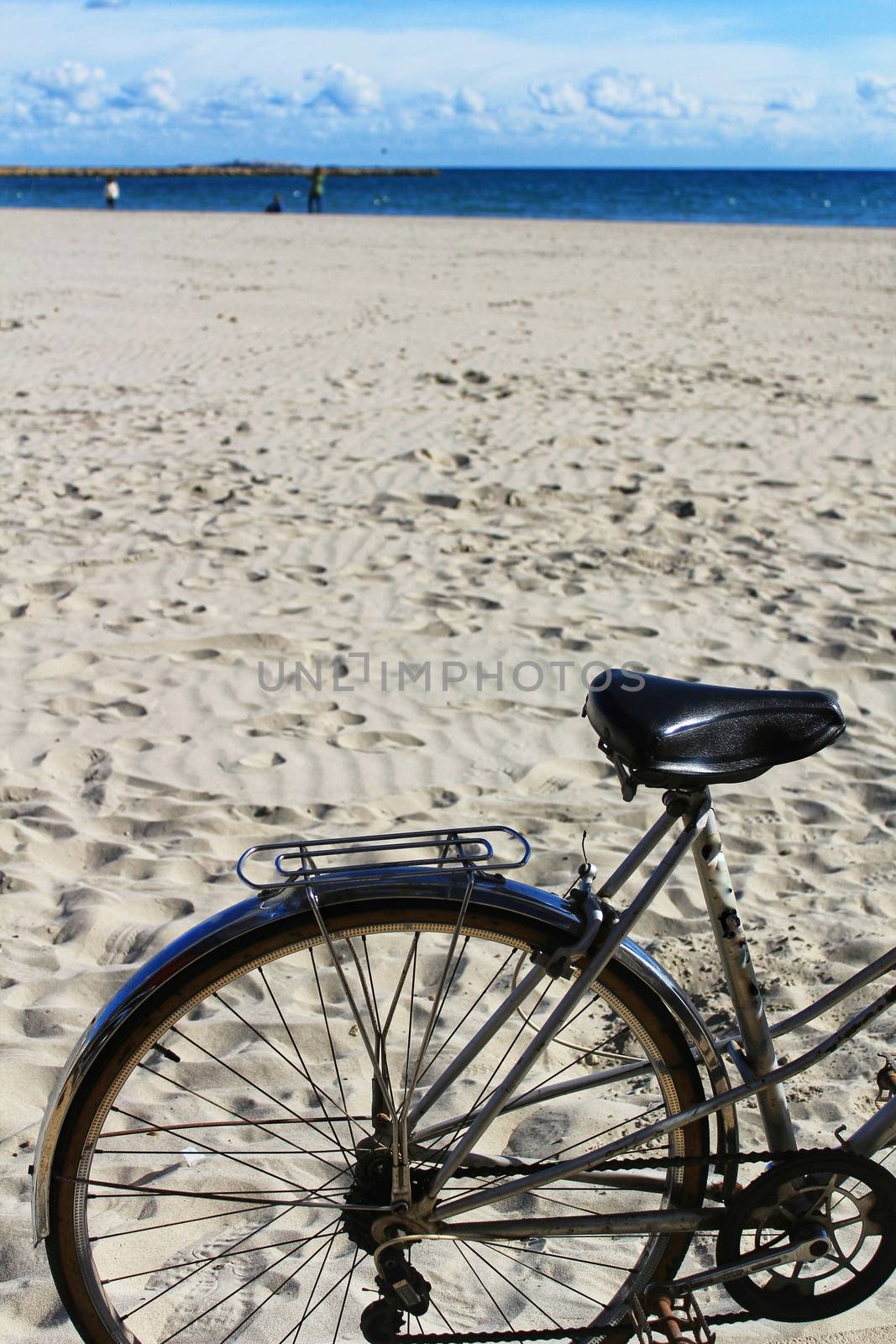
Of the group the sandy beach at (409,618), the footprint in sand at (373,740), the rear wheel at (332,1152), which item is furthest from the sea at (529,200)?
the rear wheel at (332,1152)

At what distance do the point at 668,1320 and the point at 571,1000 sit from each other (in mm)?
629

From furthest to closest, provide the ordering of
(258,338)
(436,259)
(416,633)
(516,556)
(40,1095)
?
1. (436,259)
2. (258,338)
3. (516,556)
4. (416,633)
5. (40,1095)

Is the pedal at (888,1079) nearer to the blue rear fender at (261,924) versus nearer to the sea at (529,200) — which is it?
the blue rear fender at (261,924)

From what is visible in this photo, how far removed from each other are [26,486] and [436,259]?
1716 centimetres

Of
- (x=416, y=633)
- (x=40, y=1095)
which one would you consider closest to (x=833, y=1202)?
(x=40, y=1095)

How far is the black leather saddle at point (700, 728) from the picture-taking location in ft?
5.76

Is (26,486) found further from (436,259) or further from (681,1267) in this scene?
(436,259)

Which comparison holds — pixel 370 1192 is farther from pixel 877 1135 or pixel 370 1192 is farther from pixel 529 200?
pixel 529 200

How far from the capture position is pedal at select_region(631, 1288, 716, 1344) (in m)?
1.91

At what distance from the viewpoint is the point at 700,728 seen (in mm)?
1779

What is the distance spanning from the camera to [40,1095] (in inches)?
103

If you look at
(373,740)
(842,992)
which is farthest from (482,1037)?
(373,740)

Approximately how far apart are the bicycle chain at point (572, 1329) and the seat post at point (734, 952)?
10 cm

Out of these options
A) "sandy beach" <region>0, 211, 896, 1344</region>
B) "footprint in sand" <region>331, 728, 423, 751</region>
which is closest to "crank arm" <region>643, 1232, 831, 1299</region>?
"sandy beach" <region>0, 211, 896, 1344</region>
